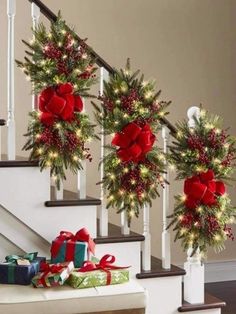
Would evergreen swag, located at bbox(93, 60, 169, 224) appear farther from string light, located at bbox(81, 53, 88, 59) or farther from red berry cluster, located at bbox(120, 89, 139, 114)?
string light, located at bbox(81, 53, 88, 59)

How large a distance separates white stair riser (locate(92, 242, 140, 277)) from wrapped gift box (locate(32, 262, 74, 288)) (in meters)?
0.49

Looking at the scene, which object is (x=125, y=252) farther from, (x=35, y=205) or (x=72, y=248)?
(x=35, y=205)

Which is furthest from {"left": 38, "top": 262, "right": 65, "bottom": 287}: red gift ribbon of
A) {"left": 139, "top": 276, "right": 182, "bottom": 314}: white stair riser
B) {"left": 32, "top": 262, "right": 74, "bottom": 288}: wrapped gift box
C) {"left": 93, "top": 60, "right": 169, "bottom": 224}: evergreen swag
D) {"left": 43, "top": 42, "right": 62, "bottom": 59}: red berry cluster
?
{"left": 43, "top": 42, "right": 62, "bottom": 59}: red berry cluster

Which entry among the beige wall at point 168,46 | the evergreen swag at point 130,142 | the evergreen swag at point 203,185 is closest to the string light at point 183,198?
the evergreen swag at point 203,185

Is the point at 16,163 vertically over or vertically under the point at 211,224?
over

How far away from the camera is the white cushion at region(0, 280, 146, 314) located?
2.94 m

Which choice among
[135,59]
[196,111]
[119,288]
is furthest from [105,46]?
[119,288]

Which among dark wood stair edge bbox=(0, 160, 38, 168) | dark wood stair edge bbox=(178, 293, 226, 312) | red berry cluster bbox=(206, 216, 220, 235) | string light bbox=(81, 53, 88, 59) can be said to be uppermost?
string light bbox=(81, 53, 88, 59)

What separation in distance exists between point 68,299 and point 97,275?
21cm

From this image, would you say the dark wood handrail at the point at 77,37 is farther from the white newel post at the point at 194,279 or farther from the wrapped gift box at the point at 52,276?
the wrapped gift box at the point at 52,276

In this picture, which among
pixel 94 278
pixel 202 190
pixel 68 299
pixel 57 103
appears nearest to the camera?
pixel 68 299

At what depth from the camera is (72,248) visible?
3307 mm

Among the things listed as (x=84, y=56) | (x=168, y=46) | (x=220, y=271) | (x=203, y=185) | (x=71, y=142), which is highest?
(x=168, y=46)

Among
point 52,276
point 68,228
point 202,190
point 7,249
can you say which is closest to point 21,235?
point 7,249
